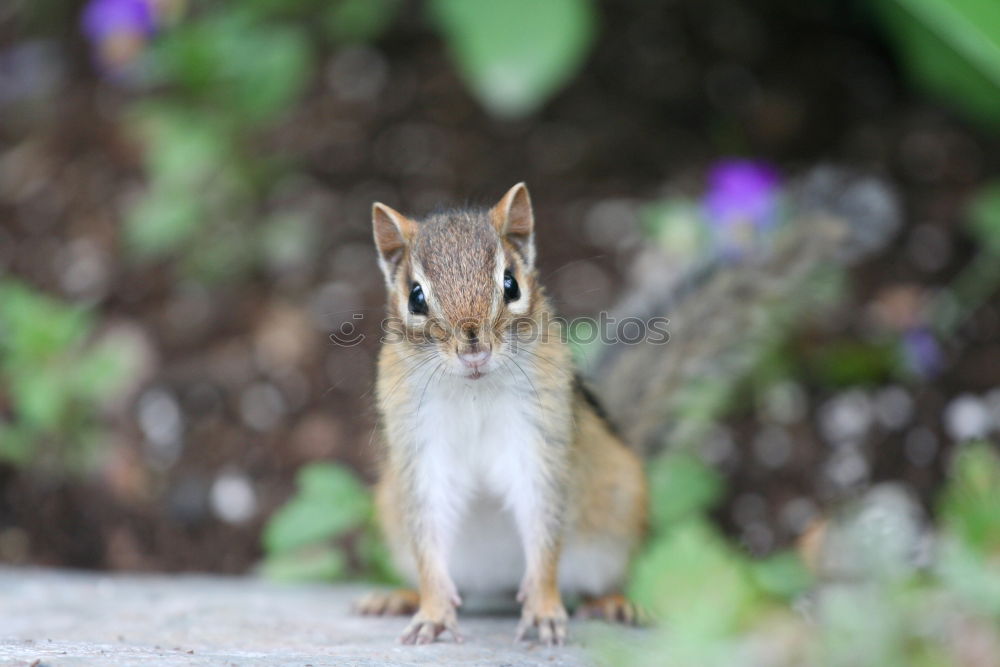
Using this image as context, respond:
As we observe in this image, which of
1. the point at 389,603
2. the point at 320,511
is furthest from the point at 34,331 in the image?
the point at 389,603

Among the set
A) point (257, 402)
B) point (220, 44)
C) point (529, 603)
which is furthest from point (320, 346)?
point (529, 603)

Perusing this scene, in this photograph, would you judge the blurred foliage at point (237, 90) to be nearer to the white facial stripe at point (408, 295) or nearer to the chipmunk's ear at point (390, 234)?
the chipmunk's ear at point (390, 234)

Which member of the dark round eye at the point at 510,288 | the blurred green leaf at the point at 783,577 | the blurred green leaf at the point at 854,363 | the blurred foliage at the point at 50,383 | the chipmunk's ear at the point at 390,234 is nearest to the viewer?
the dark round eye at the point at 510,288

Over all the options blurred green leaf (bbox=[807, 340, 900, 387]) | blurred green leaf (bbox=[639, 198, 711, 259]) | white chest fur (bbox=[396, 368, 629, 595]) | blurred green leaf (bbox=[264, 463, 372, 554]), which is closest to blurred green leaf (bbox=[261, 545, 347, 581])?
blurred green leaf (bbox=[264, 463, 372, 554])

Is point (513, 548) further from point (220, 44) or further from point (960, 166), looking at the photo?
point (960, 166)

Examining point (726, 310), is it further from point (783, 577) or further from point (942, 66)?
point (942, 66)

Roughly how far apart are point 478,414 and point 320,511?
68 centimetres

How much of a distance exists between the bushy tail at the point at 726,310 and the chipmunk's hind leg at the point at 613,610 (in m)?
0.52

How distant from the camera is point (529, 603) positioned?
7.39ft

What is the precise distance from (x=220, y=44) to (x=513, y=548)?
94.6 inches

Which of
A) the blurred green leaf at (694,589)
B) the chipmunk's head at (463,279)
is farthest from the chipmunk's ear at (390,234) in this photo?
the blurred green leaf at (694,589)

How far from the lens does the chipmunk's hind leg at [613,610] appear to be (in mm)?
2447

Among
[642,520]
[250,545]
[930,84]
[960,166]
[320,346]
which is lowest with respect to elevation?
[250,545]

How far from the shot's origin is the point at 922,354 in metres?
3.62
